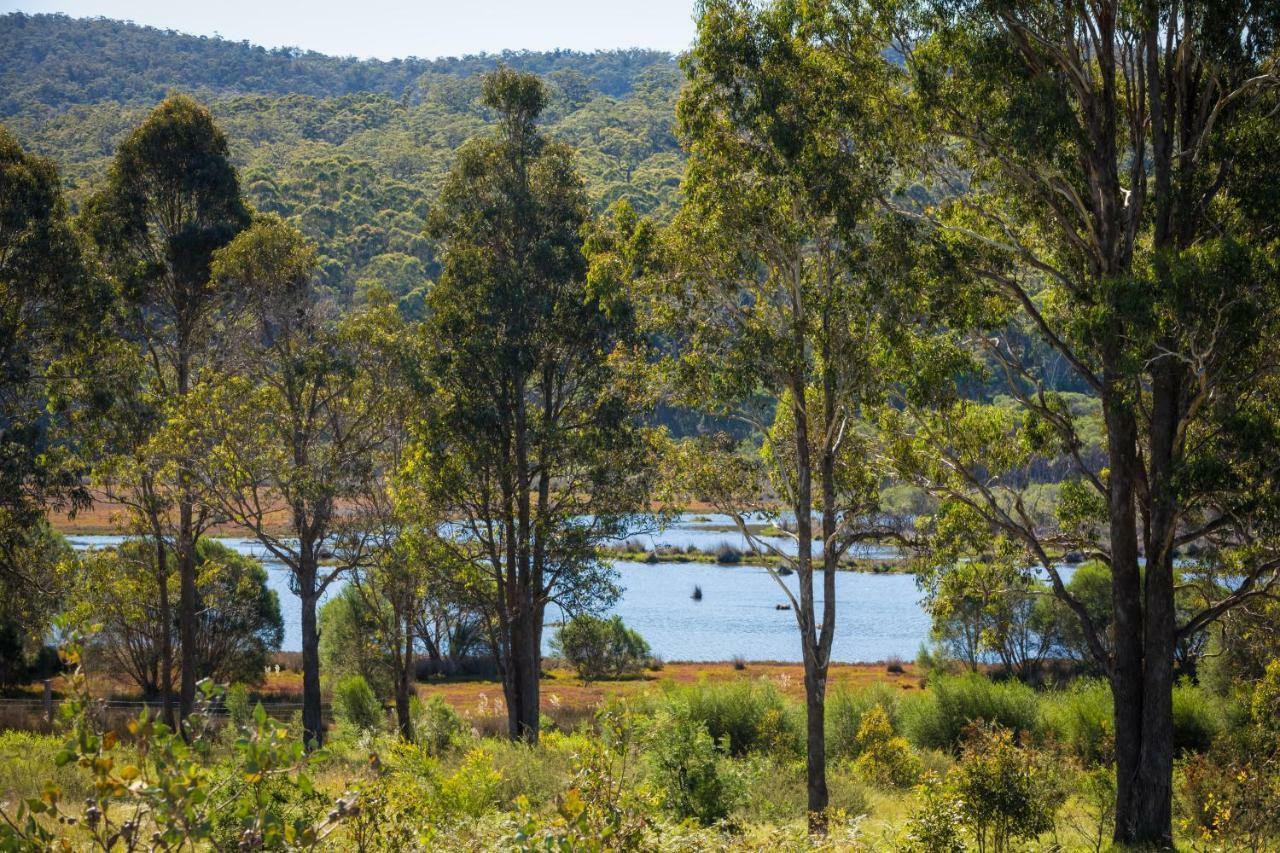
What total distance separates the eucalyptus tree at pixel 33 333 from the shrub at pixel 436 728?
856 centimetres

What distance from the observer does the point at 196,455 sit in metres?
23.9

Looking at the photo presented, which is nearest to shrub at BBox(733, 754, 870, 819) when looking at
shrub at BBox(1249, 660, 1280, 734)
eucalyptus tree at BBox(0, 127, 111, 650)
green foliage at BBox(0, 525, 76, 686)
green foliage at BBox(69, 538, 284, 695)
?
shrub at BBox(1249, 660, 1280, 734)

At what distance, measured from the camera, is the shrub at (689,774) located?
46.3 ft

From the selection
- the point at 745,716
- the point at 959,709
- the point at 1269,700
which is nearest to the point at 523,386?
the point at 745,716

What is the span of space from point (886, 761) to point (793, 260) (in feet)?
34.9

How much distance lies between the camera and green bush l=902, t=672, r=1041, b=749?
25.2 m

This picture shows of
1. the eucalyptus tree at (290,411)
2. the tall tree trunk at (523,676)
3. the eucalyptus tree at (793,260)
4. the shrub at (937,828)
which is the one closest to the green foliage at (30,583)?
the eucalyptus tree at (290,411)

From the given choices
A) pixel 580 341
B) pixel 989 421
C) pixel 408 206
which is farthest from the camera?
pixel 408 206

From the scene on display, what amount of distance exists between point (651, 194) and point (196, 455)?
110378 millimetres

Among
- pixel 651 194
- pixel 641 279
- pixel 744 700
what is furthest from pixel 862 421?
pixel 651 194

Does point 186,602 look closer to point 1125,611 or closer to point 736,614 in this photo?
point 1125,611

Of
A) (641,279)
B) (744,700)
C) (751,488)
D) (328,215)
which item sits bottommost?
(744,700)

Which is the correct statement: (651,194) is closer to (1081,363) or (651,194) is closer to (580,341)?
(580,341)

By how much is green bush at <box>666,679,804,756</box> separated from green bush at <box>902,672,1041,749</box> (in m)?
3.10
